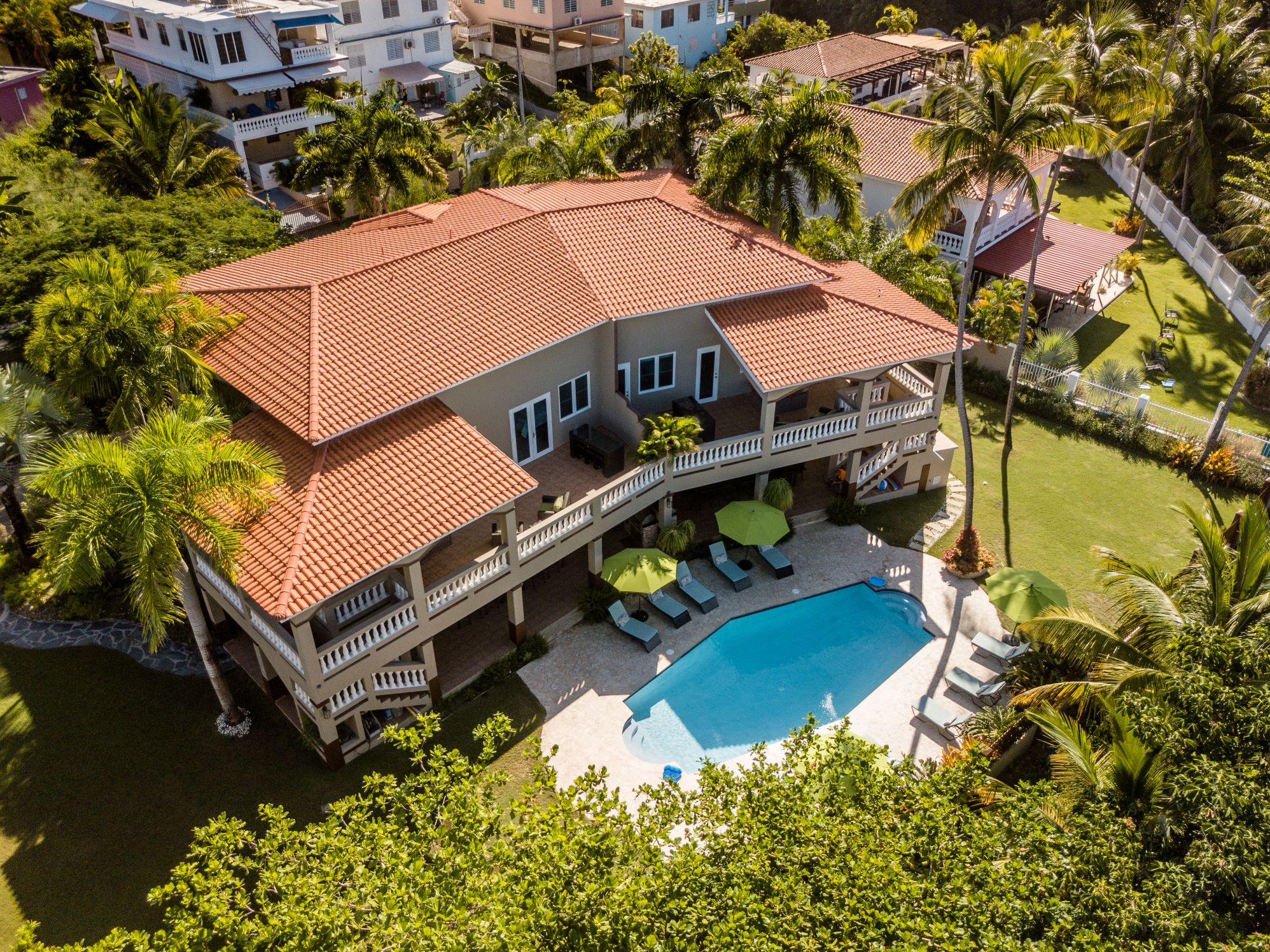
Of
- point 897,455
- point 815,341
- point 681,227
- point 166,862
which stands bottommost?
point 166,862

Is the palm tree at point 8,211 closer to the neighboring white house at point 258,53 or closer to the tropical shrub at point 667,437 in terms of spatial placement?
the neighboring white house at point 258,53

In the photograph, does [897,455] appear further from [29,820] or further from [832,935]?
[29,820]

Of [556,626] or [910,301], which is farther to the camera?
[910,301]

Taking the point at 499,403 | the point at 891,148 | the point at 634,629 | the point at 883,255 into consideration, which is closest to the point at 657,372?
the point at 499,403

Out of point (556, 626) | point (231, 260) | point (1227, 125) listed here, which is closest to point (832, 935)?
point (556, 626)

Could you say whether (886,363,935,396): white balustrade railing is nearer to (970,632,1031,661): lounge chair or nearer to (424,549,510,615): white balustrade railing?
(970,632,1031,661): lounge chair

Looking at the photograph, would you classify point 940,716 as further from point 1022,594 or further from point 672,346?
point 672,346
